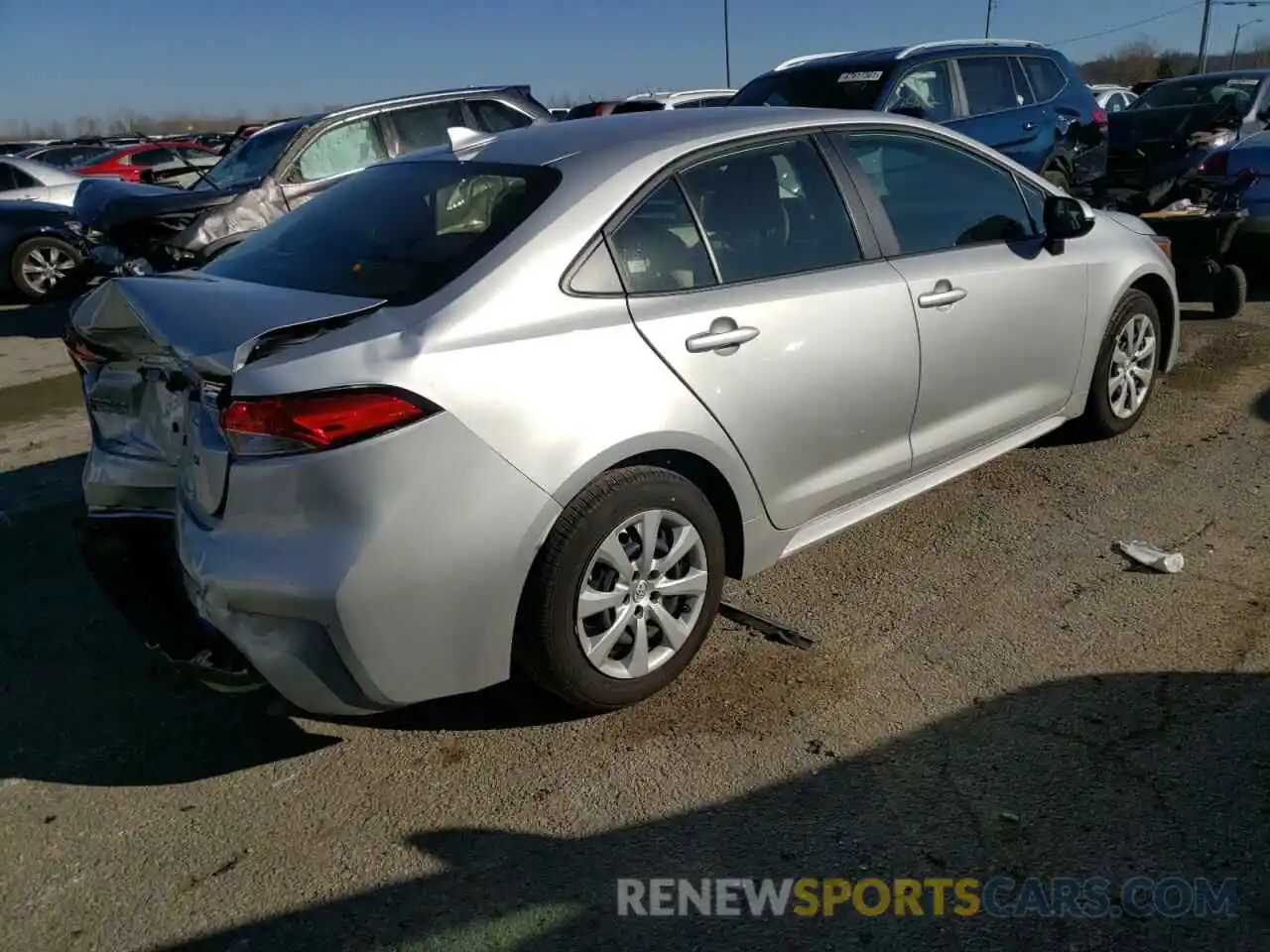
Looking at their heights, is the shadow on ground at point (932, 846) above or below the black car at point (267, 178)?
below

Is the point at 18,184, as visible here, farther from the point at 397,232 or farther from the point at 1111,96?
the point at 1111,96

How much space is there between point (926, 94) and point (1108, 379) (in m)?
4.59

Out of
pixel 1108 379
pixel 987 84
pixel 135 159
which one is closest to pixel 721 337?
pixel 1108 379

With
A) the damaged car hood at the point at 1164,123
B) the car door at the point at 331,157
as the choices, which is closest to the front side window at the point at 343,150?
the car door at the point at 331,157

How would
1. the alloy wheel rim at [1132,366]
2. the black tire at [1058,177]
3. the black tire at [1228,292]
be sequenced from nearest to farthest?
the alloy wheel rim at [1132,366] → the black tire at [1228,292] → the black tire at [1058,177]

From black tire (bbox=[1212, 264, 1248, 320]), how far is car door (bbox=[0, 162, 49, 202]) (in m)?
13.0

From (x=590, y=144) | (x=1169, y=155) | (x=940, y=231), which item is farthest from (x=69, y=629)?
(x=1169, y=155)

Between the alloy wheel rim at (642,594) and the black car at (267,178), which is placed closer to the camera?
the alloy wheel rim at (642,594)

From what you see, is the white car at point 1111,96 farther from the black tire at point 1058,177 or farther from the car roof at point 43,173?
the car roof at point 43,173

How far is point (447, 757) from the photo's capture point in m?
3.01

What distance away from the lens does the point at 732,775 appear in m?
2.85

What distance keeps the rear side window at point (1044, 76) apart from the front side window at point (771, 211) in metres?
7.01

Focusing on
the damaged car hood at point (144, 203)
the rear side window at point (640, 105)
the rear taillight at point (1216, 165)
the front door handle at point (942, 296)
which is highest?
the front door handle at point (942, 296)

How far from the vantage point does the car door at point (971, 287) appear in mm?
3805
